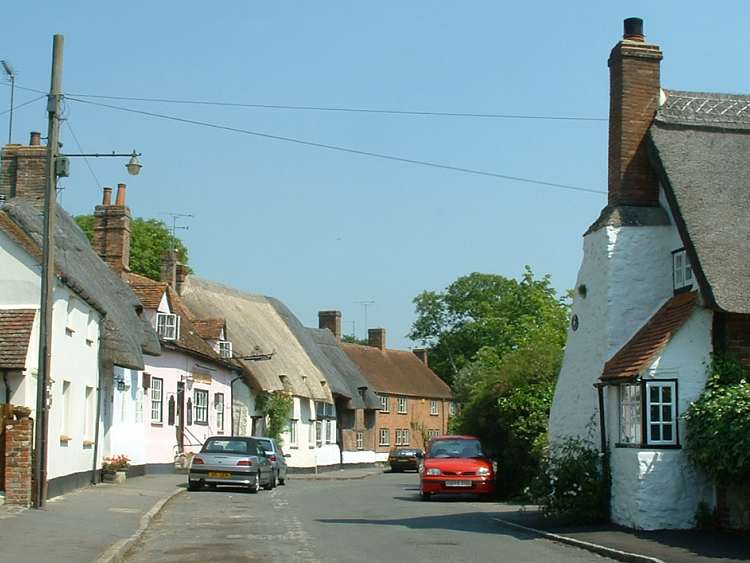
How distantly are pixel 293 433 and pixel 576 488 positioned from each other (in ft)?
117

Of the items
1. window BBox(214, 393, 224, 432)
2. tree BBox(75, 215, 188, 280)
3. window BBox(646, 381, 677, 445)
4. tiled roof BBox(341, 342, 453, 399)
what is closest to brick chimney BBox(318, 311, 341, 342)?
tiled roof BBox(341, 342, 453, 399)

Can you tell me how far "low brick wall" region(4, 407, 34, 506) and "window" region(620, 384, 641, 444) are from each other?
35.3 feet

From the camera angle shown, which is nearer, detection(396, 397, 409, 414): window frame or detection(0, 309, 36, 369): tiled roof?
detection(0, 309, 36, 369): tiled roof

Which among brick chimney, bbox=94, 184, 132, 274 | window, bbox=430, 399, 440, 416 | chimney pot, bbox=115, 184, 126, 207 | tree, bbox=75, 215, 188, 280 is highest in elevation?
tree, bbox=75, 215, 188, 280

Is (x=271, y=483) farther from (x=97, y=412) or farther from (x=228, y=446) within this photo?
(x=97, y=412)

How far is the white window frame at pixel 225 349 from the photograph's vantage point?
47662 millimetres

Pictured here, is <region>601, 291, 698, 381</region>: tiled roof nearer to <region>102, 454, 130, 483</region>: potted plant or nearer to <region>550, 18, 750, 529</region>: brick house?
<region>550, 18, 750, 529</region>: brick house

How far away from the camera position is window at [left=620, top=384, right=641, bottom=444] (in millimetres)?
18656

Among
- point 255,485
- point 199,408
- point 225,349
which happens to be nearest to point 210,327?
point 225,349

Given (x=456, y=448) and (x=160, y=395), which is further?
(x=160, y=395)

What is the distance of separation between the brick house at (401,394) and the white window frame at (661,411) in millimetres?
56923

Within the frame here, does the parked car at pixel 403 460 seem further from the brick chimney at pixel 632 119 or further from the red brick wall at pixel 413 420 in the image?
the brick chimney at pixel 632 119

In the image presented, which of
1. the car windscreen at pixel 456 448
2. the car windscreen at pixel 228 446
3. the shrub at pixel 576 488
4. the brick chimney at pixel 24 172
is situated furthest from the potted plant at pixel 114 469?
the shrub at pixel 576 488

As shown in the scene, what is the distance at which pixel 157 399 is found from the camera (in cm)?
3841
